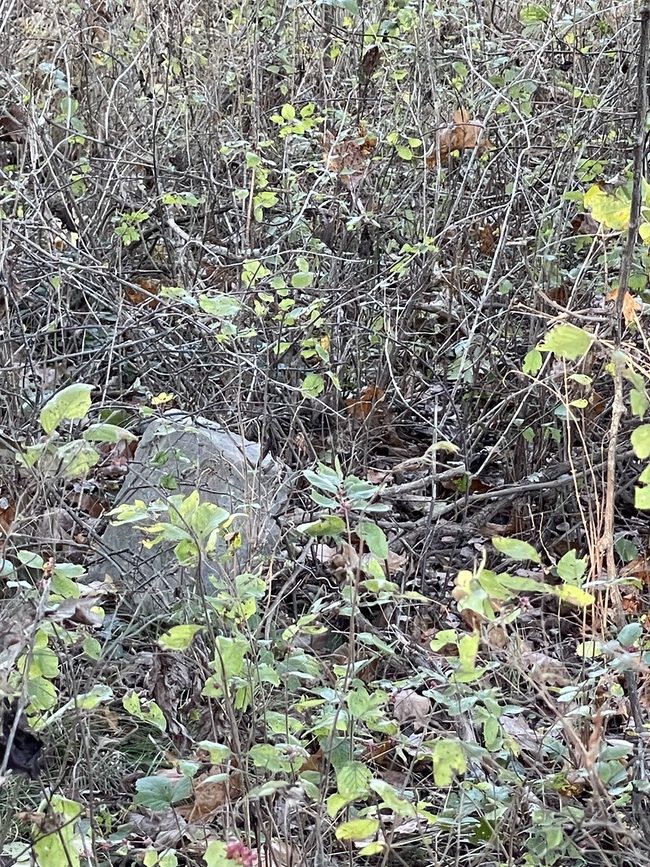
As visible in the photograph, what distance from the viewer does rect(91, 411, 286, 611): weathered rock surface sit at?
8.46 feet

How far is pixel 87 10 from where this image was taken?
4734 mm

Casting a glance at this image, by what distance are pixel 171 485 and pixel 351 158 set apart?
1.59 metres

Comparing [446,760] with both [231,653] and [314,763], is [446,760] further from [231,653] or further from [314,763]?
[314,763]

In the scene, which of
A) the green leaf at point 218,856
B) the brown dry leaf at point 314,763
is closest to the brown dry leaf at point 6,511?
the brown dry leaf at point 314,763

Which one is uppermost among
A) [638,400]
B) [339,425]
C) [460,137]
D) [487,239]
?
[638,400]

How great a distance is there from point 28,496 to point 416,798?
4.38ft

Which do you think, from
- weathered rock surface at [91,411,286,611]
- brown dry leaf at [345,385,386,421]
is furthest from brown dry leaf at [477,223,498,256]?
weathered rock surface at [91,411,286,611]

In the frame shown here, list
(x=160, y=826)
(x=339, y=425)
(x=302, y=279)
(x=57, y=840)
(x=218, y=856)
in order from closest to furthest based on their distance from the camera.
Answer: (x=218, y=856) → (x=57, y=840) → (x=160, y=826) → (x=302, y=279) → (x=339, y=425)

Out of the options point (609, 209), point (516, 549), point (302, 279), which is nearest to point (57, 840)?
point (516, 549)

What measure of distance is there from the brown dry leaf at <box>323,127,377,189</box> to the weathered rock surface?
1131 mm

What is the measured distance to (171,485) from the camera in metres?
2.60

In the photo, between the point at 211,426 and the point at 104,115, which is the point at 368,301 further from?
the point at 104,115

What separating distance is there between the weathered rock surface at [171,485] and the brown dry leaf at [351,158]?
3.71ft

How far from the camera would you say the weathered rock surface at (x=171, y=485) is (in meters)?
2.58
